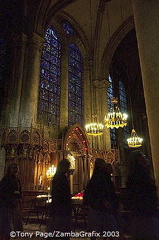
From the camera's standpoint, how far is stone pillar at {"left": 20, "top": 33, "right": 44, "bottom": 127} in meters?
9.27

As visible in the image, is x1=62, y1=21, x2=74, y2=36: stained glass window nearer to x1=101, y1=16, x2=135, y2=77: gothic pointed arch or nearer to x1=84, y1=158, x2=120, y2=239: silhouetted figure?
x1=101, y1=16, x2=135, y2=77: gothic pointed arch

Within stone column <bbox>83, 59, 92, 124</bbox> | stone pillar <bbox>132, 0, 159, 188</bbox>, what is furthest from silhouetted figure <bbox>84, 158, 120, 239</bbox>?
stone column <bbox>83, 59, 92, 124</bbox>

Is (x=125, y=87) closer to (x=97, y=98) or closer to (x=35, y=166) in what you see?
(x=97, y=98)

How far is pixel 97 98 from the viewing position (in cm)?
1384

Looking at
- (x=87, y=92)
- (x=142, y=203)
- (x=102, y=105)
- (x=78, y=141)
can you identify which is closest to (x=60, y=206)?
(x=142, y=203)

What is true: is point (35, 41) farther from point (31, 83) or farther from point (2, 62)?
point (31, 83)

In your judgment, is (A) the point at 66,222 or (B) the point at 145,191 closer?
(B) the point at 145,191

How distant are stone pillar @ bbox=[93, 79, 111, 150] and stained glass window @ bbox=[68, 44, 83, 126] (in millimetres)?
1209

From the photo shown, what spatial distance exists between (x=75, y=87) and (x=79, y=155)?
5.06m

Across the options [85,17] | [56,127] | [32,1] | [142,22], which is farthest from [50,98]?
[142,22]

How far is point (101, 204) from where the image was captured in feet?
8.68

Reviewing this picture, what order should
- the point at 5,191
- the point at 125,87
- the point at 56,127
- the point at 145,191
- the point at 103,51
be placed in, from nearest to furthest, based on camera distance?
the point at 145,191
the point at 5,191
the point at 56,127
the point at 103,51
the point at 125,87

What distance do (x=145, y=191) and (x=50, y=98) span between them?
9.99m

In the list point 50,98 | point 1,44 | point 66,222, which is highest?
point 1,44
